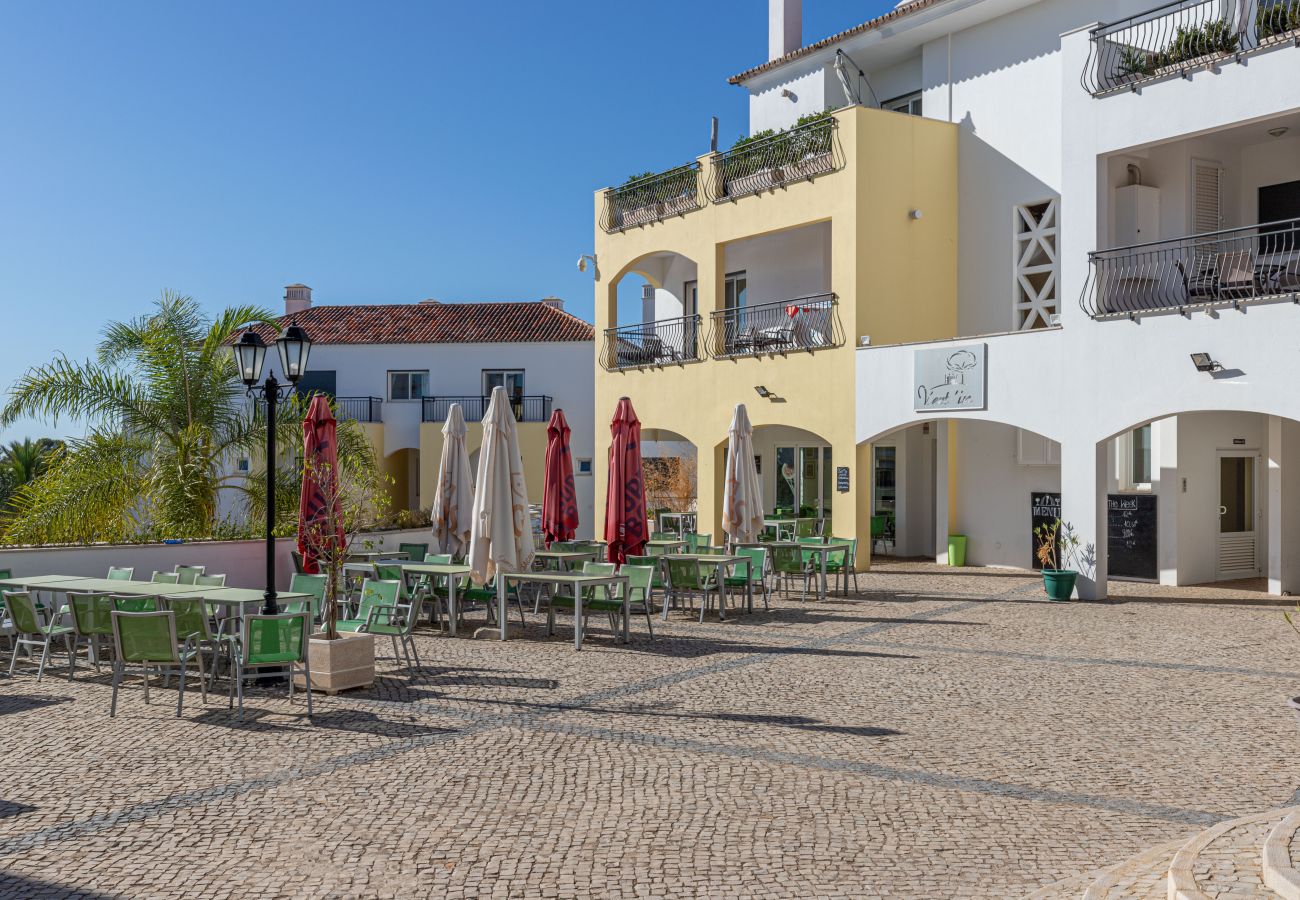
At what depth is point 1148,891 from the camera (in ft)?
14.8

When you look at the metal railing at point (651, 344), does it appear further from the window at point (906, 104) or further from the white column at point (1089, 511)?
the white column at point (1089, 511)

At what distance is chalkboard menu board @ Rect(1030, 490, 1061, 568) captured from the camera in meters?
19.2

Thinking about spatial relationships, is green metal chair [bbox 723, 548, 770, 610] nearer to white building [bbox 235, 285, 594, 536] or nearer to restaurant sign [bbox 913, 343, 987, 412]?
restaurant sign [bbox 913, 343, 987, 412]

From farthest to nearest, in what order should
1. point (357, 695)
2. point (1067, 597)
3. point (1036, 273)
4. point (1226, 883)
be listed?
point (1036, 273)
point (1067, 597)
point (357, 695)
point (1226, 883)

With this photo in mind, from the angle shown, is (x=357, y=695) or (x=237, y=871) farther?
(x=357, y=695)

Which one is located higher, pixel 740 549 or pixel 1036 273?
pixel 1036 273

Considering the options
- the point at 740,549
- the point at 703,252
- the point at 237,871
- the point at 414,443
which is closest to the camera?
the point at 237,871

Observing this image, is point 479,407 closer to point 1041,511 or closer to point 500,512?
point 1041,511

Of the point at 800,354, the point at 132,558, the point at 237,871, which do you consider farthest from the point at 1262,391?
the point at 132,558

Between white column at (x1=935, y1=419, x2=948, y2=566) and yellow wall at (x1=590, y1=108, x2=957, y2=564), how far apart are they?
5.20ft

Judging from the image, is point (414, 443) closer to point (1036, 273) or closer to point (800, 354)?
point (800, 354)

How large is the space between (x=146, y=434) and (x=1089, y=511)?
1372cm

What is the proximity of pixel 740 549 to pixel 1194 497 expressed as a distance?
7.55 m

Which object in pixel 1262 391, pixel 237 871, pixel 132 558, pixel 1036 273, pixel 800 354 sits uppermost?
pixel 1036 273
